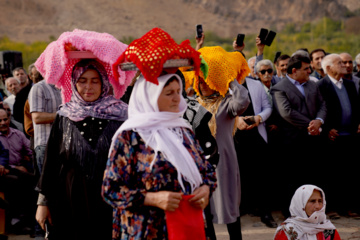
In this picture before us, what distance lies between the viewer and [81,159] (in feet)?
11.3

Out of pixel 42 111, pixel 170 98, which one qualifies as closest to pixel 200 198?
pixel 170 98

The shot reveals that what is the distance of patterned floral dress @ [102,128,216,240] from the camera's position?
9.12ft

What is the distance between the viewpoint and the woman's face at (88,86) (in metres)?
3.57

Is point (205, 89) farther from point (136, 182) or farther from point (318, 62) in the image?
point (318, 62)

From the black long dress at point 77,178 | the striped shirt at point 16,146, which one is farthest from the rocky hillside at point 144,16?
the black long dress at point 77,178

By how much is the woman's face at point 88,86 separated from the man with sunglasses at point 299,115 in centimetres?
345

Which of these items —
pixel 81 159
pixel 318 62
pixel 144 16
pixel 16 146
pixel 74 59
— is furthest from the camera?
pixel 144 16

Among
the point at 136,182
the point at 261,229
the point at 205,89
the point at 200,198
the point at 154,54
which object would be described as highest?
the point at 154,54

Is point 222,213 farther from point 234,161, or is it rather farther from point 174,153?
point 174,153

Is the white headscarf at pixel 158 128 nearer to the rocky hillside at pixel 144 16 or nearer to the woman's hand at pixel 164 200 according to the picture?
the woman's hand at pixel 164 200

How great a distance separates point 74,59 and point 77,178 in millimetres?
881

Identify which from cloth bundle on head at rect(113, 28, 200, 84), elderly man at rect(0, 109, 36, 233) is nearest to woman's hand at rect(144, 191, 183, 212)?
cloth bundle on head at rect(113, 28, 200, 84)

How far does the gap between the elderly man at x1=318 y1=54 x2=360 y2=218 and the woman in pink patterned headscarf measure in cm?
393

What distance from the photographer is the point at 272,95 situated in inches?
264
